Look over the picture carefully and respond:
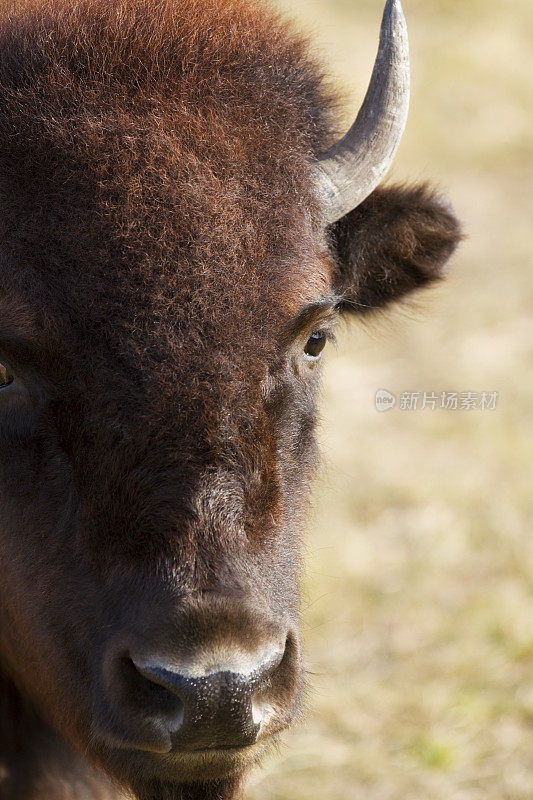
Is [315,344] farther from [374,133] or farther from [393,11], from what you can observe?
[393,11]

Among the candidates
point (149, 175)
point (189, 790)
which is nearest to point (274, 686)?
point (189, 790)

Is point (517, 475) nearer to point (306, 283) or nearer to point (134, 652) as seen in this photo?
point (306, 283)

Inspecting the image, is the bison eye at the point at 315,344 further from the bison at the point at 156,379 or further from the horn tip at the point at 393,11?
the horn tip at the point at 393,11

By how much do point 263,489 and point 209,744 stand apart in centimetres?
74

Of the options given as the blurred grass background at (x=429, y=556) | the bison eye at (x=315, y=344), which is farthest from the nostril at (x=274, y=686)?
the blurred grass background at (x=429, y=556)

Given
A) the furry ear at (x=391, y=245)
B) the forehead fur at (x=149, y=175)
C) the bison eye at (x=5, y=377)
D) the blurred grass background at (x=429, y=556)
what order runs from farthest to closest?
the blurred grass background at (x=429, y=556) < the furry ear at (x=391, y=245) < the bison eye at (x=5, y=377) < the forehead fur at (x=149, y=175)

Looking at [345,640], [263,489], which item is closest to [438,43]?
[345,640]

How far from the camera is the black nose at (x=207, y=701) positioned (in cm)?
252

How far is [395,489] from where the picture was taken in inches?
305

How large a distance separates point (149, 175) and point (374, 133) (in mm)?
1026

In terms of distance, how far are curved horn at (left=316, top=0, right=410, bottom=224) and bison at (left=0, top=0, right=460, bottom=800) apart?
0.02m

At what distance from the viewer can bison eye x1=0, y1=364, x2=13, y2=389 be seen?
9.99 ft

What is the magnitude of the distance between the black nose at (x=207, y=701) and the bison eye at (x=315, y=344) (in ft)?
3.93

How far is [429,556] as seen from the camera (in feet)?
22.8
